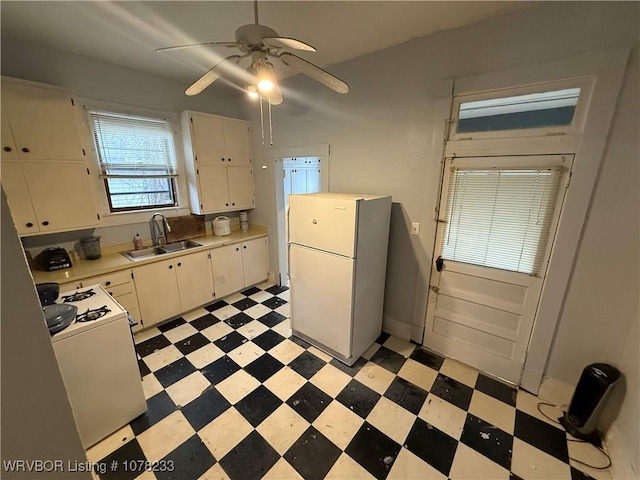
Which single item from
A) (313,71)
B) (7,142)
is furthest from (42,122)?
(313,71)

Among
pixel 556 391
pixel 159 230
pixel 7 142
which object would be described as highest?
pixel 7 142

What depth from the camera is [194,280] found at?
9.64 ft

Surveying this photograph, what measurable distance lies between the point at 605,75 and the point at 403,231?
1535 millimetres

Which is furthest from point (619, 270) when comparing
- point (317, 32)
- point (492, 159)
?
point (317, 32)

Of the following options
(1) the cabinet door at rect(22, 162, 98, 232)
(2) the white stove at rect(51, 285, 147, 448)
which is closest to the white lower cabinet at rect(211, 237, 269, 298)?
(1) the cabinet door at rect(22, 162, 98, 232)

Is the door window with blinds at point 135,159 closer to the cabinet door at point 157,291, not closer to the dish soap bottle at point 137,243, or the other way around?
the dish soap bottle at point 137,243

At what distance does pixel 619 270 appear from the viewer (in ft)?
5.15

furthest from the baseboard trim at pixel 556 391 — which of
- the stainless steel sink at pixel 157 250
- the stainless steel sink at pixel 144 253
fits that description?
the stainless steel sink at pixel 144 253

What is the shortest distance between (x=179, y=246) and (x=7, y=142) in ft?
5.33

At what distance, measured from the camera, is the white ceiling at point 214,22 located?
1653 mm

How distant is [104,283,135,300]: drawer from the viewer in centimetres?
233

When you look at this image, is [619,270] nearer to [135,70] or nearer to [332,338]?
[332,338]

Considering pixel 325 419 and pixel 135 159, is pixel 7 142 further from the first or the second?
pixel 325 419

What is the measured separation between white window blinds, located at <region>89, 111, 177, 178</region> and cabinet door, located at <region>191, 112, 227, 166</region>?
0.33m
